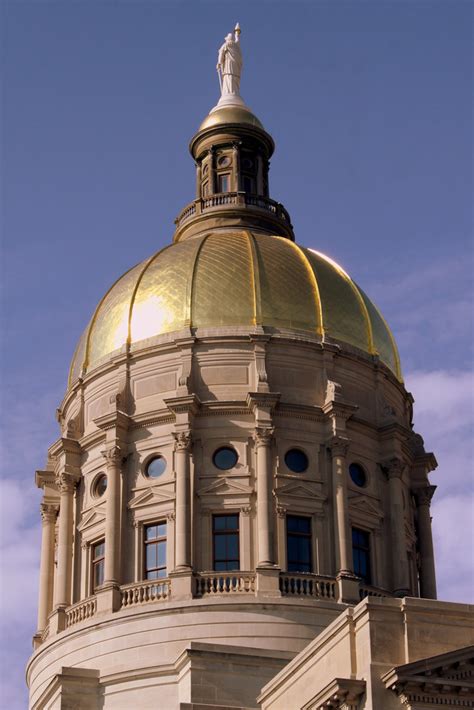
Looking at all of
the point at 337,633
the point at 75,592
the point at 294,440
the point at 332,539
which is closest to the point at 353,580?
the point at 332,539

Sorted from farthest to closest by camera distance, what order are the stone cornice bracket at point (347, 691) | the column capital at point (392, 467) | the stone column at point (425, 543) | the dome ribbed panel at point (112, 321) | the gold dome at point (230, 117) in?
1. the gold dome at point (230, 117)
2. the dome ribbed panel at point (112, 321)
3. the stone column at point (425, 543)
4. the column capital at point (392, 467)
5. the stone cornice bracket at point (347, 691)

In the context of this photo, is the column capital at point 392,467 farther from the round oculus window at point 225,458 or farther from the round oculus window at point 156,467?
the round oculus window at point 156,467

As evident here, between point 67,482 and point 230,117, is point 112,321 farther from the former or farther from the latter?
point 230,117

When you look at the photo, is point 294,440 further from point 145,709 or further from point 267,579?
point 145,709

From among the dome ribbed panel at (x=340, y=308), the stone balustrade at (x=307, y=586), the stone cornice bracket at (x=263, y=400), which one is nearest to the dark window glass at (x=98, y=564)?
the stone balustrade at (x=307, y=586)

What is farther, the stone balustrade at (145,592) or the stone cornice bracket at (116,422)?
the stone cornice bracket at (116,422)

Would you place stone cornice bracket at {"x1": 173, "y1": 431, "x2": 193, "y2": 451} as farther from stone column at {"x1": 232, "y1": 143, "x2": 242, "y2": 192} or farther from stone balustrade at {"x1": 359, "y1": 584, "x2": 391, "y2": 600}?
stone column at {"x1": 232, "y1": 143, "x2": 242, "y2": 192}

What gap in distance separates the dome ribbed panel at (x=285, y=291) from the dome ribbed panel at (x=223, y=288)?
1.54ft

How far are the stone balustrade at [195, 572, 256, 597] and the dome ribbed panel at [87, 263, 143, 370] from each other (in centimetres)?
1005

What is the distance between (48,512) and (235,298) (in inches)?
414

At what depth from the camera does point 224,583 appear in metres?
54.4

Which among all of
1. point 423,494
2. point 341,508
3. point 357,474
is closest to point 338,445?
point 357,474

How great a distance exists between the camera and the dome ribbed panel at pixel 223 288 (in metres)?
59.4

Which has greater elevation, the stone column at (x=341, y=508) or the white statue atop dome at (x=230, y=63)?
the white statue atop dome at (x=230, y=63)
